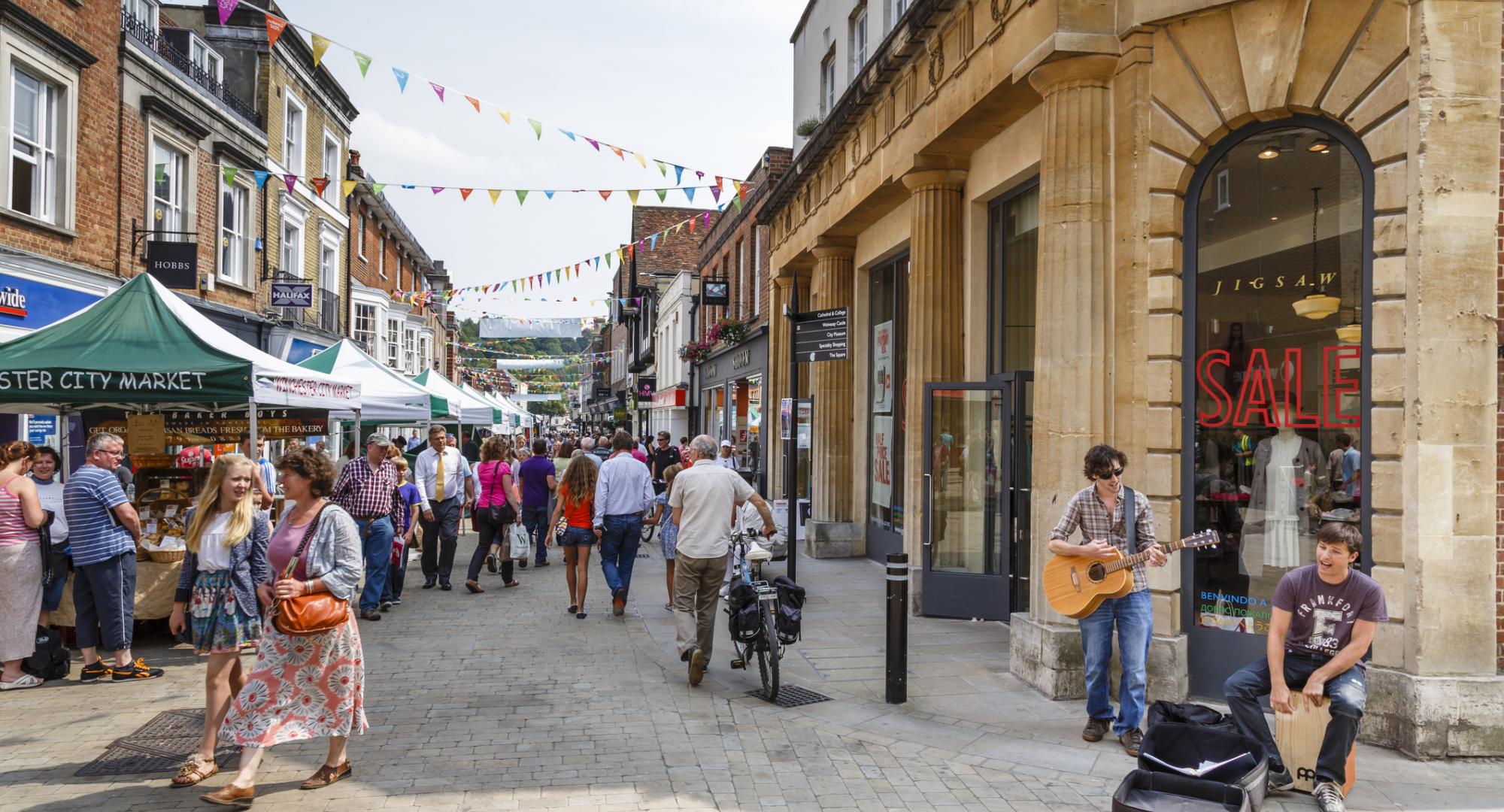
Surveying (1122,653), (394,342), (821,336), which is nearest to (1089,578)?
(1122,653)

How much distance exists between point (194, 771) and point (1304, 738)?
566 cm

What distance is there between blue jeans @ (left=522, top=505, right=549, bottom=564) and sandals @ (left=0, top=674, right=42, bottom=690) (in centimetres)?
652

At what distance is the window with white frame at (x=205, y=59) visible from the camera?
19703 millimetres

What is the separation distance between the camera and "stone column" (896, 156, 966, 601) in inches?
404

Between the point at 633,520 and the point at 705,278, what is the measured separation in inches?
634

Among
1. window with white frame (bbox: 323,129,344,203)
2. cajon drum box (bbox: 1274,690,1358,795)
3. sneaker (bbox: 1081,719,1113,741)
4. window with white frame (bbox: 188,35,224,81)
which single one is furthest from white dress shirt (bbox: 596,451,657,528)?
window with white frame (bbox: 323,129,344,203)

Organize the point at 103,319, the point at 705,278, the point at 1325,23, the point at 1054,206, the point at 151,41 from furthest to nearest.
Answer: the point at 705,278
the point at 151,41
the point at 103,319
the point at 1054,206
the point at 1325,23

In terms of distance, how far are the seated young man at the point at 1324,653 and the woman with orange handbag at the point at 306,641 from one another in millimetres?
4647

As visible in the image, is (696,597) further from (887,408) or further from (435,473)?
(887,408)

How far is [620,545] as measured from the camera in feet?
31.8

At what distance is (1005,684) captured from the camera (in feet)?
23.3

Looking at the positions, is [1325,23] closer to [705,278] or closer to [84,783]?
[84,783]

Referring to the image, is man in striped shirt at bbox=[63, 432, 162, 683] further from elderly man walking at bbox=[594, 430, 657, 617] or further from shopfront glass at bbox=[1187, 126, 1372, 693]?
shopfront glass at bbox=[1187, 126, 1372, 693]

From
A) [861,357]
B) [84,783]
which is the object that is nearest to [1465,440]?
[84,783]
